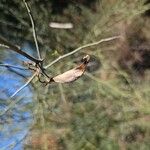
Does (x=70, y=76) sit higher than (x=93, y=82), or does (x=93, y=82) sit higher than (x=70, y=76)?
(x=93, y=82)

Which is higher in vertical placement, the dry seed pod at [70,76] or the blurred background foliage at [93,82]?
the blurred background foliage at [93,82]

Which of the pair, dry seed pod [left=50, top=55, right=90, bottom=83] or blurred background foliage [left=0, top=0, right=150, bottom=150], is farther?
blurred background foliage [left=0, top=0, right=150, bottom=150]

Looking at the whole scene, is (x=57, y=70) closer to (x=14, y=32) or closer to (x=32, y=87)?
(x=32, y=87)

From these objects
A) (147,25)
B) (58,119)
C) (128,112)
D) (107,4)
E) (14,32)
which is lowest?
(128,112)

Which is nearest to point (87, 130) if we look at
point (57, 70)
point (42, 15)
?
point (57, 70)

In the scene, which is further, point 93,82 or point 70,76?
point 93,82

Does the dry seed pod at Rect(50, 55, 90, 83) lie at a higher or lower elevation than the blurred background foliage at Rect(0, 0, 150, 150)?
lower

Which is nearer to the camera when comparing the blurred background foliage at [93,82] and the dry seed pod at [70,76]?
the dry seed pod at [70,76]

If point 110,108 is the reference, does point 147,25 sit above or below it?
above
